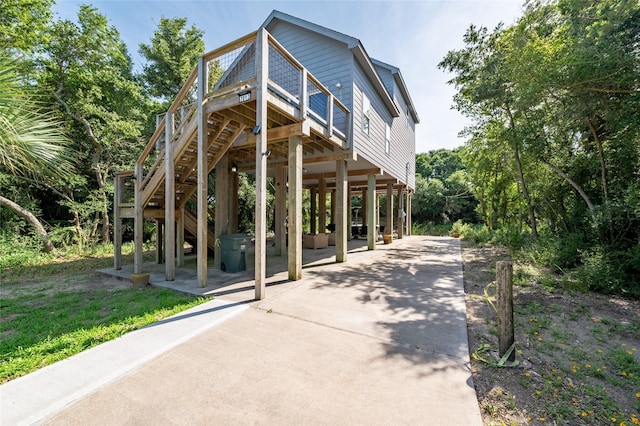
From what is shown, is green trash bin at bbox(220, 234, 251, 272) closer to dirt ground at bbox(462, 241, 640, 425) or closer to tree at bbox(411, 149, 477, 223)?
dirt ground at bbox(462, 241, 640, 425)

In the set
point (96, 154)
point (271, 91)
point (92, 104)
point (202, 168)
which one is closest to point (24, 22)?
point (92, 104)

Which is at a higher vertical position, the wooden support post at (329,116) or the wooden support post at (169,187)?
the wooden support post at (329,116)

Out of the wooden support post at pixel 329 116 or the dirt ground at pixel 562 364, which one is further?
the wooden support post at pixel 329 116

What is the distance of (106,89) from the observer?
1070cm

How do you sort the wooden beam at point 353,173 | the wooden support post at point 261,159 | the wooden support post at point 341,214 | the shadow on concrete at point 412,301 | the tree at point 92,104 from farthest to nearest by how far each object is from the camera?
the wooden beam at point 353,173 < the tree at point 92,104 < the wooden support post at point 341,214 < the wooden support post at point 261,159 < the shadow on concrete at point 412,301

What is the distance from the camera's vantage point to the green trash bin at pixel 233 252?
6.30 meters

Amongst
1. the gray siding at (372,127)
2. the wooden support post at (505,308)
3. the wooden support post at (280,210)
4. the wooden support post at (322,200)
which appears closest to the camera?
the wooden support post at (505,308)

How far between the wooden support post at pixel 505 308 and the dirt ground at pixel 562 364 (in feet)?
0.62

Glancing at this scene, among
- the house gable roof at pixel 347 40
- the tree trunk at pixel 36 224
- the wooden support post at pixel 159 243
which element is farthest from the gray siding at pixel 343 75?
the tree trunk at pixel 36 224

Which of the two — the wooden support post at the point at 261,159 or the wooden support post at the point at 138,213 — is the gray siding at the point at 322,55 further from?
the wooden support post at the point at 138,213

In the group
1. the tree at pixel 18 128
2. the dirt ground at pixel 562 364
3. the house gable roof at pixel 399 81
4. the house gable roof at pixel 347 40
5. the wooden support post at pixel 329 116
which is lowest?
the dirt ground at pixel 562 364

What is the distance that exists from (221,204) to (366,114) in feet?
18.1

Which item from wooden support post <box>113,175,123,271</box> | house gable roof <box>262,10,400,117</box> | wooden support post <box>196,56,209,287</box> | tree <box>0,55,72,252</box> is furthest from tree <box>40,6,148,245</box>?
tree <box>0,55,72,252</box>

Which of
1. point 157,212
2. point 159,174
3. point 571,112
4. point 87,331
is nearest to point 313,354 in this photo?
point 87,331
